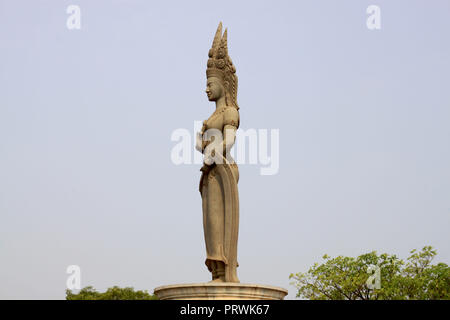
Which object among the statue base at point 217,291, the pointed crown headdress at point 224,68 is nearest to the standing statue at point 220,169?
the pointed crown headdress at point 224,68

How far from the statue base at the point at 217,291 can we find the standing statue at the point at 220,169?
30.8 inches

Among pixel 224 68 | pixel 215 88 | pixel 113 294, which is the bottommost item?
pixel 113 294

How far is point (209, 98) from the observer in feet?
44.8

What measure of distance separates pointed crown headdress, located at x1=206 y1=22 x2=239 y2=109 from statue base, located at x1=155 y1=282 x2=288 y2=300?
363 cm

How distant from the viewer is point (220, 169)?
13.0 metres

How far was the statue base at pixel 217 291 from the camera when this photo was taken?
462 inches

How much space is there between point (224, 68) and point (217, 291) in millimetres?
4417

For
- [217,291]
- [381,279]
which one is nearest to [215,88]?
[217,291]

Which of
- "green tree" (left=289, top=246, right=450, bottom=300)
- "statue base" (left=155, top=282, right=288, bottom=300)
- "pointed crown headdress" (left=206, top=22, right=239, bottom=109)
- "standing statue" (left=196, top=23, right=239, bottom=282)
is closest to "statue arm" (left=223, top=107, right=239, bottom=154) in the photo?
"standing statue" (left=196, top=23, right=239, bottom=282)

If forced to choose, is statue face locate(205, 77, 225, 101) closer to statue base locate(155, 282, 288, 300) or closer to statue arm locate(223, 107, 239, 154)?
statue arm locate(223, 107, 239, 154)

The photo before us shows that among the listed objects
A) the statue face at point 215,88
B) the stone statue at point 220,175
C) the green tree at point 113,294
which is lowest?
the green tree at point 113,294

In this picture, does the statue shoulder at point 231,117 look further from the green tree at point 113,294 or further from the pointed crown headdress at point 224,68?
the green tree at point 113,294

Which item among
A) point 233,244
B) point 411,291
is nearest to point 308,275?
point 411,291

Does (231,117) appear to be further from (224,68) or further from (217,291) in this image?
(217,291)
